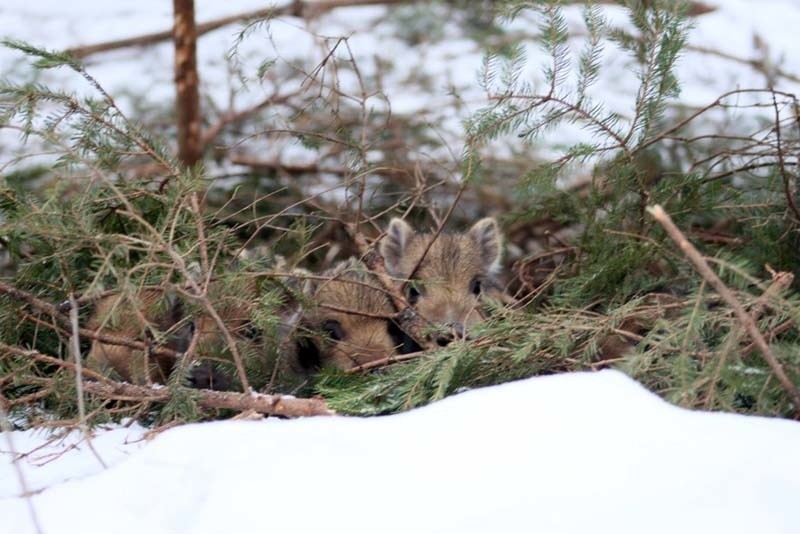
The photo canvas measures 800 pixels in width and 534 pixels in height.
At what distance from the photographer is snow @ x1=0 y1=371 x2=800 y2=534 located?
2934 millimetres

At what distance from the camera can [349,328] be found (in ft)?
17.6

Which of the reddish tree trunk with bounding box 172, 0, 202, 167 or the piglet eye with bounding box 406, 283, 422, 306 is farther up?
the reddish tree trunk with bounding box 172, 0, 202, 167

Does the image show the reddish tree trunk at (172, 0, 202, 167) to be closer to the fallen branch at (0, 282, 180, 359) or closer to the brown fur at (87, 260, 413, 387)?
the brown fur at (87, 260, 413, 387)

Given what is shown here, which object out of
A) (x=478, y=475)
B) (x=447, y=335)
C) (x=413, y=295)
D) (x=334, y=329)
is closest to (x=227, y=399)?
(x=447, y=335)

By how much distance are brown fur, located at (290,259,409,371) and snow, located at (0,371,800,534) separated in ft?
4.77

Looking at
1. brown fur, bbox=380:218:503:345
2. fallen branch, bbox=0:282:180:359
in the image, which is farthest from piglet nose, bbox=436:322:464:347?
fallen branch, bbox=0:282:180:359

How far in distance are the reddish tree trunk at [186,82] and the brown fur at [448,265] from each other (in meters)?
1.22

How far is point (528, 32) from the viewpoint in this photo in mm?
8578

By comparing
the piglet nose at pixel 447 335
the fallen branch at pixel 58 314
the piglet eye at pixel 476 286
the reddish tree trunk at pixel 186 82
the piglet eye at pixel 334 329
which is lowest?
the piglet eye at pixel 476 286

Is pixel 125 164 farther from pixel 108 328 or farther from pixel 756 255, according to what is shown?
pixel 756 255

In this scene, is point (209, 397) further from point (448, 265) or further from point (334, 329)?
point (448, 265)

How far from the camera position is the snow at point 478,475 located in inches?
115

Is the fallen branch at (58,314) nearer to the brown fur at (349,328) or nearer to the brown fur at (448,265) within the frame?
the brown fur at (349,328)

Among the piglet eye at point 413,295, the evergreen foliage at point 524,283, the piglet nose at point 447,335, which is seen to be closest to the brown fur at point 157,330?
the evergreen foliage at point 524,283
